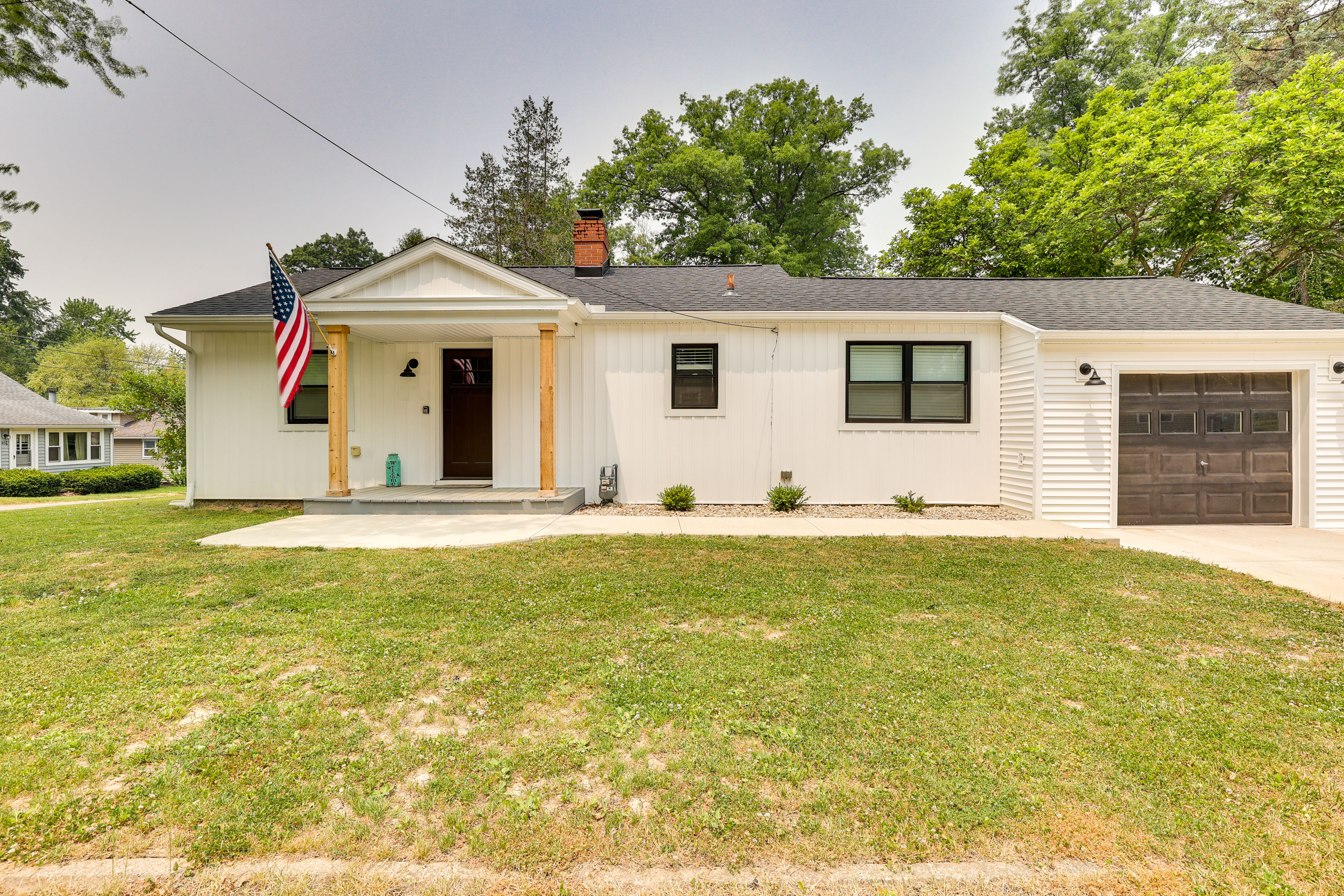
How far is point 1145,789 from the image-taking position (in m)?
2.08

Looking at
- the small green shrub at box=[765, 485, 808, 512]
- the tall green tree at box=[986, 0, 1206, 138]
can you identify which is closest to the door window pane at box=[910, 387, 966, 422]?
the small green shrub at box=[765, 485, 808, 512]

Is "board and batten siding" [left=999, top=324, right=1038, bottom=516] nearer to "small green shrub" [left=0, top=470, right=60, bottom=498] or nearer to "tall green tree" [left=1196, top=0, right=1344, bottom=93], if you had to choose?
"tall green tree" [left=1196, top=0, right=1344, bottom=93]

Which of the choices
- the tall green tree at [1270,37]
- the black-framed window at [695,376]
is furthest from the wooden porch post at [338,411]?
the tall green tree at [1270,37]

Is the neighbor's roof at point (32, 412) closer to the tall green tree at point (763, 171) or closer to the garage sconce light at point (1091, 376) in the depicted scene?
the tall green tree at point (763, 171)

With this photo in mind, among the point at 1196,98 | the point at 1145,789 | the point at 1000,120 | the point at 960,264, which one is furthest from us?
the point at 1000,120

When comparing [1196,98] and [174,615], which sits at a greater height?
[1196,98]

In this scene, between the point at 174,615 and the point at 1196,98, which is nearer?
the point at 174,615

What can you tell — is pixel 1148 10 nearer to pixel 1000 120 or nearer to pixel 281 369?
pixel 1000 120

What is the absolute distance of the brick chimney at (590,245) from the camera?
437 inches

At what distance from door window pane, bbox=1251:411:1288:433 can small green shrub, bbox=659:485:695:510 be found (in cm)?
831

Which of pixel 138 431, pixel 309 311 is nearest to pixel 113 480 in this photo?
pixel 138 431

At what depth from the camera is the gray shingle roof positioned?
886 cm

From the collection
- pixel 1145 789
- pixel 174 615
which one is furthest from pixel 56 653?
pixel 1145 789

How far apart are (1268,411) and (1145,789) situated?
9300 mm
